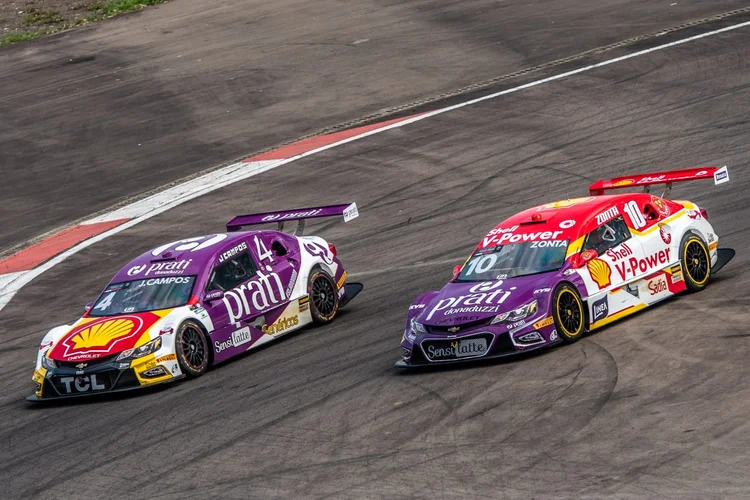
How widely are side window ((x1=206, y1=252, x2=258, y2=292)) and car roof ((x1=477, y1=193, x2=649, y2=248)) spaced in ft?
10.3

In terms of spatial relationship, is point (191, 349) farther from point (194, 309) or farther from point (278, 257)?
point (278, 257)

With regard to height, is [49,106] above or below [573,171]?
above

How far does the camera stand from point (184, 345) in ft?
46.8

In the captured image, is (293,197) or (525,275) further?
(293,197)

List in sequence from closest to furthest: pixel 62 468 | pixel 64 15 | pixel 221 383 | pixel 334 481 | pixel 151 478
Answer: pixel 334 481
pixel 151 478
pixel 62 468
pixel 221 383
pixel 64 15

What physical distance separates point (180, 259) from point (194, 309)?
3.61ft

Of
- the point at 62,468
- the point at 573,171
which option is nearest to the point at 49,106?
the point at 573,171

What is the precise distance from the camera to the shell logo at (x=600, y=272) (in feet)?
44.0

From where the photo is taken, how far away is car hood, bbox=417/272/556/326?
1276 cm

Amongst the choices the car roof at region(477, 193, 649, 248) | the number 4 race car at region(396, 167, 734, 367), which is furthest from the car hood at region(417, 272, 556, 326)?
the car roof at region(477, 193, 649, 248)

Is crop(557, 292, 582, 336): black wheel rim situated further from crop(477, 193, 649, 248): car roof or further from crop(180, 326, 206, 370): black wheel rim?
crop(180, 326, 206, 370): black wheel rim

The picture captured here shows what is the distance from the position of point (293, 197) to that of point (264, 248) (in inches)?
306

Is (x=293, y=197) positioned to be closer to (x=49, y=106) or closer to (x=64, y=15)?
(x=49, y=106)

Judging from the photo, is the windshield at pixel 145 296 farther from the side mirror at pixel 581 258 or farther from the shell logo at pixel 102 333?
the side mirror at pixel 581 258
